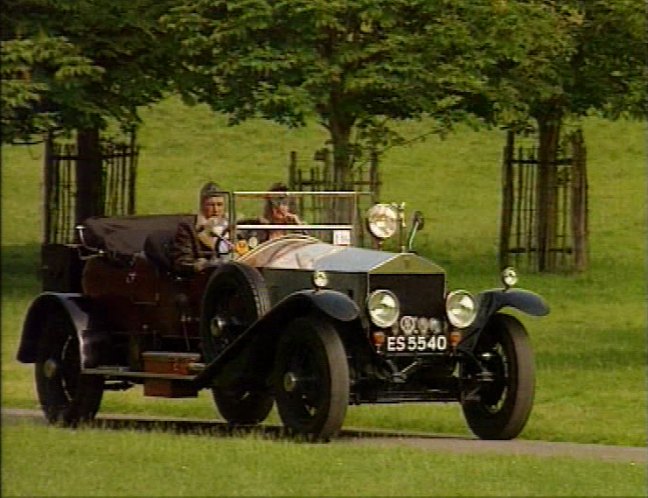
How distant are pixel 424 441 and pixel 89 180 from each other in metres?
17.3

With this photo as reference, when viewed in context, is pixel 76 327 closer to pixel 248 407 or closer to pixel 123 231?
pixel 123 231

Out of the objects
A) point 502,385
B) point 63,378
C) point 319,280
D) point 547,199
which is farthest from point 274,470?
point 547,199

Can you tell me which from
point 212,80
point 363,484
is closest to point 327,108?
point 212,80

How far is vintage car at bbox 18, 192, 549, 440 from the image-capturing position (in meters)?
14.5

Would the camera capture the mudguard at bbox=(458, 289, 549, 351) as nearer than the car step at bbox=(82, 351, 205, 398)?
Yes

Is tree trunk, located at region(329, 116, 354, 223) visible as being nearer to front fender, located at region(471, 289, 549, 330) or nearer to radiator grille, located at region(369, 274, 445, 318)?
front fender, located at region(471, 289, 549, 330)

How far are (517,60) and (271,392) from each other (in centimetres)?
1174

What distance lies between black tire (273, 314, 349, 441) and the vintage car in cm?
1

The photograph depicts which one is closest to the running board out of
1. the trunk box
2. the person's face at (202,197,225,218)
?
the trunk box

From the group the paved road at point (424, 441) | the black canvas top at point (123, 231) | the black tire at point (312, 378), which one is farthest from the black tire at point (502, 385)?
the black canvas top at point (123, 231)

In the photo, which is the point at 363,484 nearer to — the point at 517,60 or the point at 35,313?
the point at 35,313

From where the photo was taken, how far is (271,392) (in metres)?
15.5

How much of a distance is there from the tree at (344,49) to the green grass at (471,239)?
2969 millimetres

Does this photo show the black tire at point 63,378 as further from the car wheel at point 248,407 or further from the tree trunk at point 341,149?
the tree trunk at point 341,149
